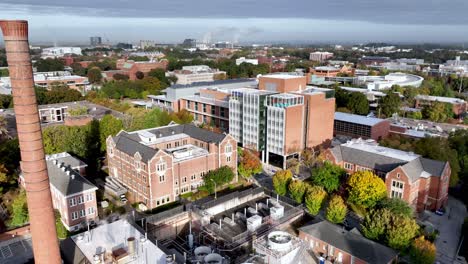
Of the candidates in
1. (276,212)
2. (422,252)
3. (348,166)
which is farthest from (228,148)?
(422,252)

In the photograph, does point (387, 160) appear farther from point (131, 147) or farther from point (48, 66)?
point (48, 66)

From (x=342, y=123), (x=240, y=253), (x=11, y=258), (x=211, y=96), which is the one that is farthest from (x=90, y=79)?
(x=240, y=253)

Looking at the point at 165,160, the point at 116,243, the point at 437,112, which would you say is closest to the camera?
the point at 116,243

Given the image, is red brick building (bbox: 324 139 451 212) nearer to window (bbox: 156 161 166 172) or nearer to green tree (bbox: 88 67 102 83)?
window (bbox: 156 161 166 172)

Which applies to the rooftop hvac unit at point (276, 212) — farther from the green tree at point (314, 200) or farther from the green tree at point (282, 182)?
the green tree at point (282, 182)

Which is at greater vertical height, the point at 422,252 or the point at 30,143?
the point at 30,143

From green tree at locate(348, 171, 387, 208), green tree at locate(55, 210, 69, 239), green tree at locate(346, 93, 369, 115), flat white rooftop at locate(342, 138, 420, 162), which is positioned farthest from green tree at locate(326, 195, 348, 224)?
green tree at locate(346, 93, 369, 115)
